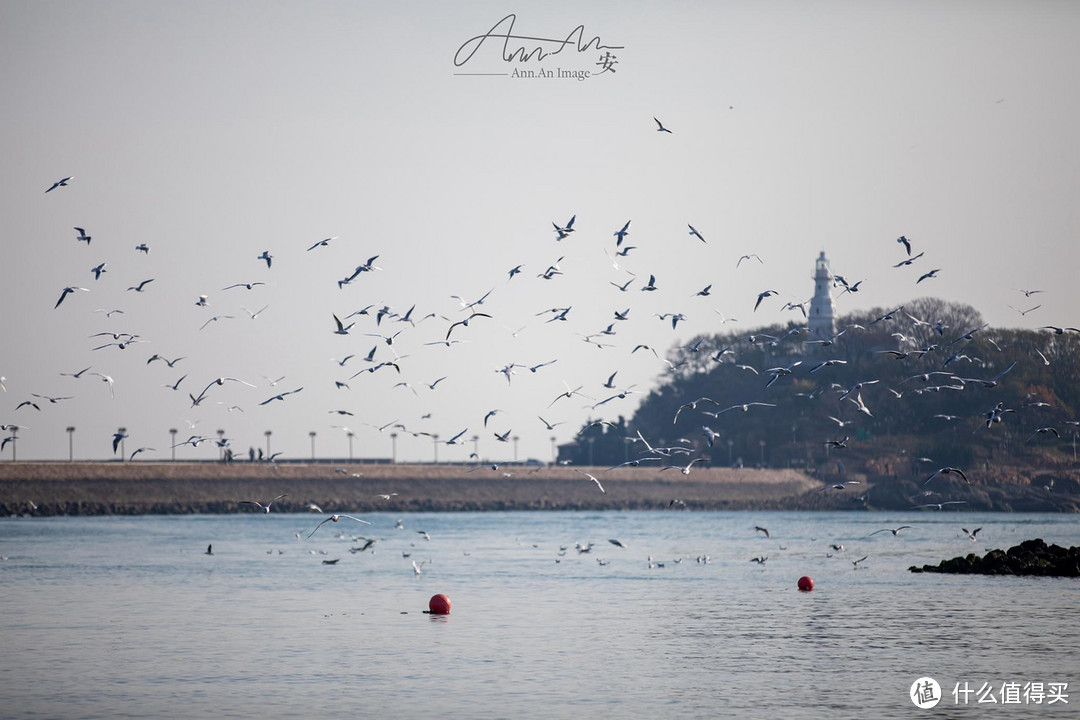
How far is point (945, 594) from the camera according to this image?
39875mm

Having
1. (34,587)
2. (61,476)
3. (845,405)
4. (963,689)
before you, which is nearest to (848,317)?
(845,405)

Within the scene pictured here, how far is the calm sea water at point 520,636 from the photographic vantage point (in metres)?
23.1

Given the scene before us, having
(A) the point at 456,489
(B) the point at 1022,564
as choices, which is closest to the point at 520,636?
(B) the point at 1022,564

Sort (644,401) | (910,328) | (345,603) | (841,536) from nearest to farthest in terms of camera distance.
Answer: (345,603) → (841,536) → (910,328) → (644,401)

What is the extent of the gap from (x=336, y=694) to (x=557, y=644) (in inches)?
285

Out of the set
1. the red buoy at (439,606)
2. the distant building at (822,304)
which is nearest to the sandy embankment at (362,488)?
the distant building at (822,304)

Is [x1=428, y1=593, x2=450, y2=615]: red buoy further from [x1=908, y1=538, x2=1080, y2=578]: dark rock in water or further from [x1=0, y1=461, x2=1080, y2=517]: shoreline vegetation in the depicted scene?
[x1=0, y1=461, x2=1080, y2=517]: shoreline vegetation

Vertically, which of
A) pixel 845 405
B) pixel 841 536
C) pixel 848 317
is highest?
pixel 848 317

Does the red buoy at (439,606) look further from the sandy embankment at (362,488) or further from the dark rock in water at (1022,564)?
the sandy embankment at (362,488)

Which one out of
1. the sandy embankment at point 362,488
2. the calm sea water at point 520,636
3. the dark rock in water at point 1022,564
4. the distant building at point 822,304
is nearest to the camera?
the calm sea water at point 520,636

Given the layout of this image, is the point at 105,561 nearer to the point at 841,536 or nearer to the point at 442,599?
the point at 442,599

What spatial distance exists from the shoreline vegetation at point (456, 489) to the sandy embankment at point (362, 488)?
11 cm

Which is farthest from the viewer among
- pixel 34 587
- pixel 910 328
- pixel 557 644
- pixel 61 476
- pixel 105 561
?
pixel 910 328

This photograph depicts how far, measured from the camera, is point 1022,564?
153 feet
